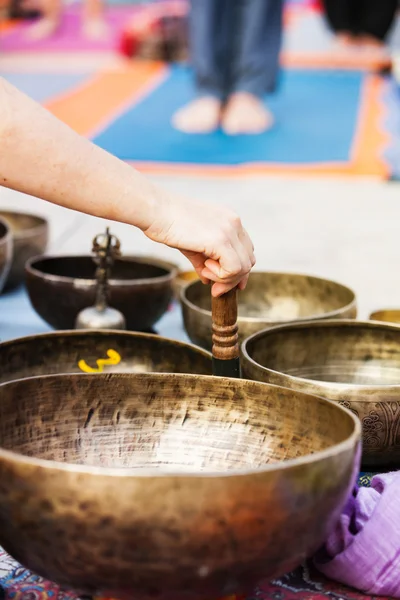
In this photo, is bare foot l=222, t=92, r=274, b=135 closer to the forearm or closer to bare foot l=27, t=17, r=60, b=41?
the forearm

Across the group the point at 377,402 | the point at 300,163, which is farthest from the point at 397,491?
the point at 300,163

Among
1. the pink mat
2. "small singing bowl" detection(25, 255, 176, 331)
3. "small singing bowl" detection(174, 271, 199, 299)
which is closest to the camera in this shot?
"small singing bowl" detection(25, 255, 176, 331)

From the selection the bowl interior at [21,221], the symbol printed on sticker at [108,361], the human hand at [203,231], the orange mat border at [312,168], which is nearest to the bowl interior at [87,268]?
the bowl interior at [21,221]

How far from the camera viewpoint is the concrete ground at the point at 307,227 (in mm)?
2625

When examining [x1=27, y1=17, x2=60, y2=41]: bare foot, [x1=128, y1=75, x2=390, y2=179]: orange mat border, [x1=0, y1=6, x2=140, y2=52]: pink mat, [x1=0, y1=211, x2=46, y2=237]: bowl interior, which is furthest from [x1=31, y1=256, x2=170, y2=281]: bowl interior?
[x1=27, y1=17, x2=60, y2=41]: bare foot

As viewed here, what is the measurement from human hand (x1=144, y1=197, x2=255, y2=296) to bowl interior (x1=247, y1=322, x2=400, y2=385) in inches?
17.6

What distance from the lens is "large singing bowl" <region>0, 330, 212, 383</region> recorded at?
1454 millimetres

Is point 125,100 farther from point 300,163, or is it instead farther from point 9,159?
point 9,159

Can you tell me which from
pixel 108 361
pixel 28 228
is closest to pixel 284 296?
pixel 108 361

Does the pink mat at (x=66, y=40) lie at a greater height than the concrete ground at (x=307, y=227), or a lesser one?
greater

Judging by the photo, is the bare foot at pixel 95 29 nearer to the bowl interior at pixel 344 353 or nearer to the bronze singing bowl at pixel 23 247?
the bronze singing bowl at pixel 23 247

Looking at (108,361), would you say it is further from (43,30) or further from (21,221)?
(43,30)

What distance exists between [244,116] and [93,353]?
3.42 m

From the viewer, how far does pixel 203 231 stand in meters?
1.07
